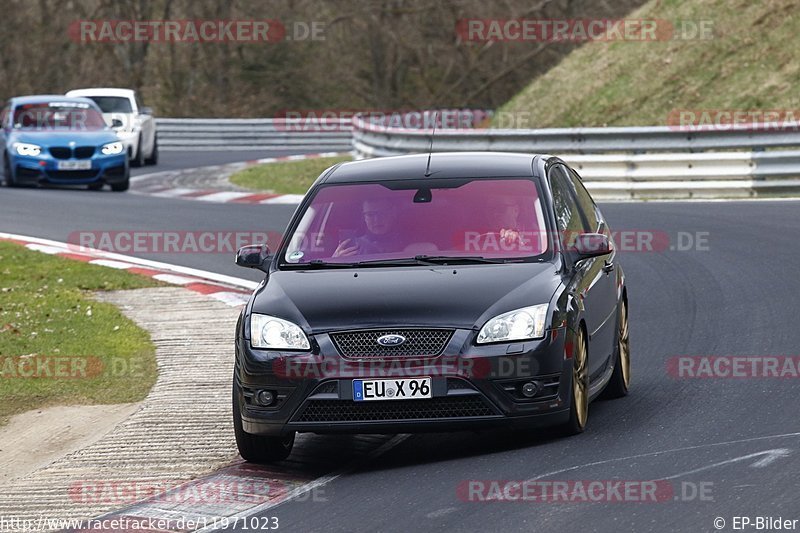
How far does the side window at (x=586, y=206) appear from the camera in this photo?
9.88 metres

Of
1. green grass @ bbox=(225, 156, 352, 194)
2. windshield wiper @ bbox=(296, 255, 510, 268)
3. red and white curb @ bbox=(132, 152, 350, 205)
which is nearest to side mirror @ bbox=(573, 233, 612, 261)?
windshield wiper @ bbox=(296, 255, 510, 268)

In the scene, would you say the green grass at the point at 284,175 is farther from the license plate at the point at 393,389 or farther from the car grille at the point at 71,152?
the license plate at the point at 393,389

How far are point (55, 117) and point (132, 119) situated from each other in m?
5.12

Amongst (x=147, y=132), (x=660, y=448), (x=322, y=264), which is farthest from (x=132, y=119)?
(x=660, y=448)

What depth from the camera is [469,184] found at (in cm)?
912

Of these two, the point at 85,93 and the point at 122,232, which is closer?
the point at 122,232

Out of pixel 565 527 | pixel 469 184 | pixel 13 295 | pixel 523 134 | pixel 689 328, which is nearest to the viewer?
pixel 565 527

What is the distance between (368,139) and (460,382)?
20432 millimetres

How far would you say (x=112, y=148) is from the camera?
2680 centimetres

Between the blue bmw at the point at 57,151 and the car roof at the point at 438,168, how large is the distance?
17.7m

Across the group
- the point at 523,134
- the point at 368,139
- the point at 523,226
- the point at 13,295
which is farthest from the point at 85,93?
the point at 523,226

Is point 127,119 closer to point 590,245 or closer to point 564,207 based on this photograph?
point 564,207

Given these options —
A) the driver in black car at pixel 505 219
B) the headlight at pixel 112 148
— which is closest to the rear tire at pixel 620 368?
the driver in black car at pixel 505 219

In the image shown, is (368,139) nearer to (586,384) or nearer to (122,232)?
(122,232)
